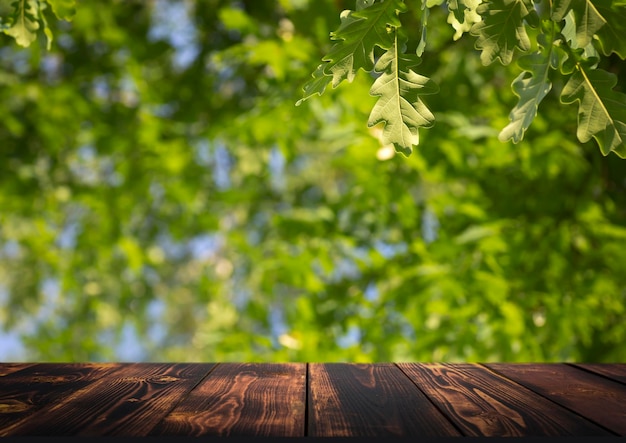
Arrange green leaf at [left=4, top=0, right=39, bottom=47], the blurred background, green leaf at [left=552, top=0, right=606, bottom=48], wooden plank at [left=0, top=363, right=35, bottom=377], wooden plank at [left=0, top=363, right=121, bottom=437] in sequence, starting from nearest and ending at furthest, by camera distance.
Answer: green leaf at [left=552, top=0, right=606, bottom=48]
wooden plank at [left=0, top=363, right=121, bottom=437]
green leaf at [left=4, top=0, right=39, bottom=47]
wooden plank at [left=0, top=363, right=35, bottom=377]
the blurred background

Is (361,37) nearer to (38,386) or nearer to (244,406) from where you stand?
(244,406)

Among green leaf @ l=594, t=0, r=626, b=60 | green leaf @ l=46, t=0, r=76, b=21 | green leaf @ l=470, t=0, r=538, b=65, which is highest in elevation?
green leaf @ l=46, t=0, r=76, b=21

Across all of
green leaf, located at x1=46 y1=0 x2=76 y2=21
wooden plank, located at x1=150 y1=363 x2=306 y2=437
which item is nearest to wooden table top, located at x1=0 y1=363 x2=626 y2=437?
wooden plank, located at x1=150 y1=363 x2=306 y2=437

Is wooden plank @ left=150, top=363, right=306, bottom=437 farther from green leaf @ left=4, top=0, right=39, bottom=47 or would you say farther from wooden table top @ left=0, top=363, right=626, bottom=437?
green leaf @ left=4, top=0, right=39, bottom=47

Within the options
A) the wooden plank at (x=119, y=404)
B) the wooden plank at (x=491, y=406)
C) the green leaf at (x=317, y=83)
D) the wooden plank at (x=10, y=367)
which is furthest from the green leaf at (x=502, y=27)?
the wooden plank at (x=10, y=367)

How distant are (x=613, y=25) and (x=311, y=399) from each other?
1.97 feet

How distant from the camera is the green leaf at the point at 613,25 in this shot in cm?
82

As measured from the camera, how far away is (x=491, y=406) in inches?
39.3

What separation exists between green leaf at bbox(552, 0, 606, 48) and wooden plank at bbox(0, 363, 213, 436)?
25.5 inches

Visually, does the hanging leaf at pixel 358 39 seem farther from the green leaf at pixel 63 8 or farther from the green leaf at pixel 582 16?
the green leaf at pixel 63 8

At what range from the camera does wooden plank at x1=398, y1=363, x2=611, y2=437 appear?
873 millimetres

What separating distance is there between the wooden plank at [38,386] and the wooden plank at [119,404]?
1 centimetres

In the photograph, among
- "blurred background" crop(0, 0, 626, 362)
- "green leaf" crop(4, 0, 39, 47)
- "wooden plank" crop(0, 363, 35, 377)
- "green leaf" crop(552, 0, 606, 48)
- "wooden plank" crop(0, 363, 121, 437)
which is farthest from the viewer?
"blurred background" crop(0, 0, 626, 362)

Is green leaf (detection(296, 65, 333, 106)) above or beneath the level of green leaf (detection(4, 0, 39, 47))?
beneath
